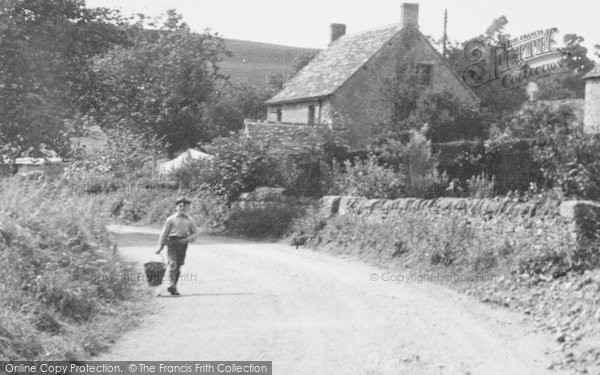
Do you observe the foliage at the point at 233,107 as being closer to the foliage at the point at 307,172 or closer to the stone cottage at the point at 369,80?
the stone cottage at the point at 369,80

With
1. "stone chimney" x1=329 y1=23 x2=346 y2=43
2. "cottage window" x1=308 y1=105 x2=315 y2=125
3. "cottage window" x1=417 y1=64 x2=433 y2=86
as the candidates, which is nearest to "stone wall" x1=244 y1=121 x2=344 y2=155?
"cottage window" x1=308 y1=105 x2=315 y2=125

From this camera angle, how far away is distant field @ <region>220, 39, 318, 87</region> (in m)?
98.5

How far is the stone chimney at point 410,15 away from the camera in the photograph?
40.8m

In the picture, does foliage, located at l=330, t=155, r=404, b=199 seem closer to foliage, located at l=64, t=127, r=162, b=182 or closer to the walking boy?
the walking boy

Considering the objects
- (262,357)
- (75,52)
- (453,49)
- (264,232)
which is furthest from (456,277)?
(453,49)

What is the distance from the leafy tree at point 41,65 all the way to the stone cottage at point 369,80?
41.7ft

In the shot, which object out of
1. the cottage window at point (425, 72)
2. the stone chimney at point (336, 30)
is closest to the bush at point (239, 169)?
the cottage window at point (425, 72)

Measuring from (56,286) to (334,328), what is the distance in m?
3.48

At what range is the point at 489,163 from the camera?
2800 centimetres

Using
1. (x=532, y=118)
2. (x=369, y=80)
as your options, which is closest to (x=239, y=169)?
(x=532, y=118)

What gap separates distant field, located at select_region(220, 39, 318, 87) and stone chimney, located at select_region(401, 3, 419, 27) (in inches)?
2202

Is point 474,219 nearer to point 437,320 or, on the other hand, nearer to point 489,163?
point 437,320

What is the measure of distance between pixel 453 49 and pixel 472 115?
23.3 m

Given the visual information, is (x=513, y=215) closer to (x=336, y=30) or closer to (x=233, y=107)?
(x=336, y=30)
